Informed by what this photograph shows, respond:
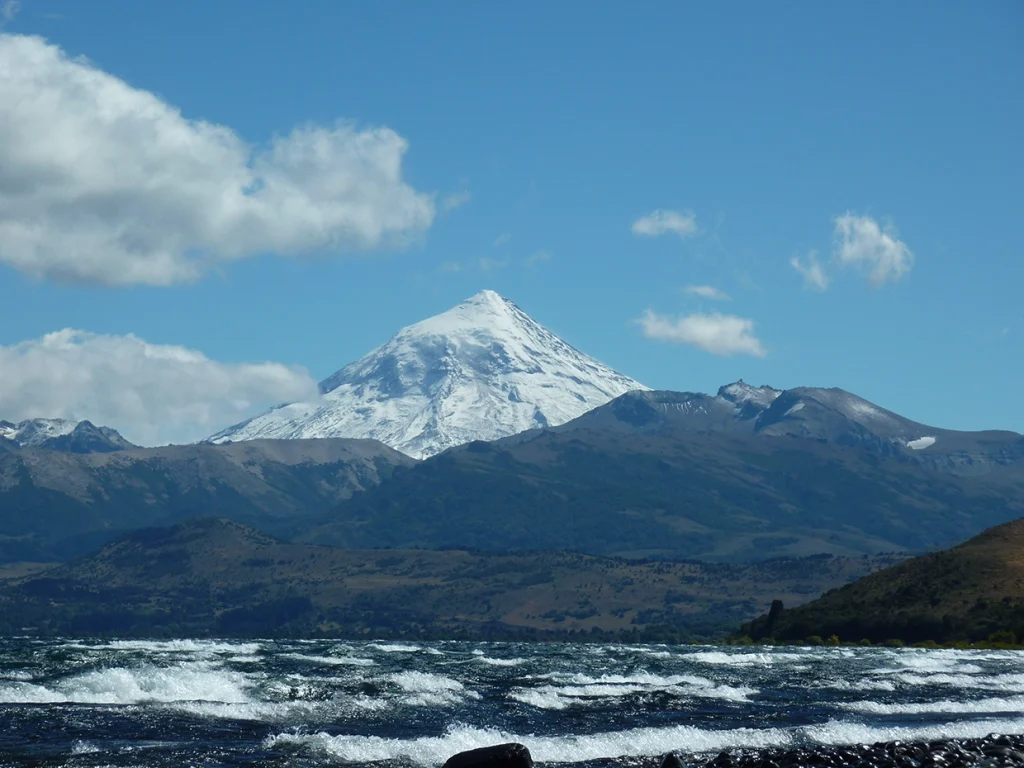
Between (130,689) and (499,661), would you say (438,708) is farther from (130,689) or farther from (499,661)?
(499,661)

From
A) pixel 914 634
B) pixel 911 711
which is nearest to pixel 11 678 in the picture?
pixel 911 711

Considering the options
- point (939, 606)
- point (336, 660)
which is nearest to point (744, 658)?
point (336, 660)

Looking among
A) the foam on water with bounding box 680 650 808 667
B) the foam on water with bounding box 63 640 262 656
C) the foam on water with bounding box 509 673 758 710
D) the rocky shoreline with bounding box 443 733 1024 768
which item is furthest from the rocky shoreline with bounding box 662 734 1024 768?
Result: the foam on water with bounding box 63 640 262 656

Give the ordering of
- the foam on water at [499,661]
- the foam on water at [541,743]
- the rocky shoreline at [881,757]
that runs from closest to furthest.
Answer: the rocky shoreline at [881,757], the foam on water at [541,743], the foam on water at [499,661]

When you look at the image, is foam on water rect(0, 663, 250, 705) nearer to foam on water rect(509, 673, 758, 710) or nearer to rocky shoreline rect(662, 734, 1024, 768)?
foam on water rect(509, 673, 758, 710)

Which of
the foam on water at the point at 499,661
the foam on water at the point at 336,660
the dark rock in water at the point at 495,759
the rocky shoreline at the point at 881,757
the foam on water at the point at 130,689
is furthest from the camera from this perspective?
the foam on water at the point at 499,661

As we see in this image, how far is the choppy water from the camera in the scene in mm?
49938

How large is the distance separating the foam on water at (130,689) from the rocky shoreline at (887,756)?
90.2 feet

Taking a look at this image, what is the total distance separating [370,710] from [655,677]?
30082 mm

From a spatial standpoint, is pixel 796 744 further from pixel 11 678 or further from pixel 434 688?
pixel 11 678

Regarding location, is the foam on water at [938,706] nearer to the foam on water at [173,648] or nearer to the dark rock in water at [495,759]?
the dark rock in water at [495,759]

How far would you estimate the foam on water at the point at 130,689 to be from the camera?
64.7 m

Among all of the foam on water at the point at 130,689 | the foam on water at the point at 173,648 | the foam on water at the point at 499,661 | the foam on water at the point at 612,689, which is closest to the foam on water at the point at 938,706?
the foam on water at the point at 612,689

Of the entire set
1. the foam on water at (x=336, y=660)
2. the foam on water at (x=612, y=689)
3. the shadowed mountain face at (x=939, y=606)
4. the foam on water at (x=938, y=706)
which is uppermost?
the shadowed mountain face at (x=939, y=606)
